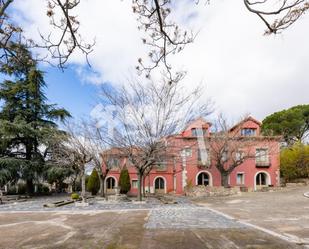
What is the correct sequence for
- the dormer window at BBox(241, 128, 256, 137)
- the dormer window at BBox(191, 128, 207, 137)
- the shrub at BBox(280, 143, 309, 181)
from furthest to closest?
the dormer window at BBox(241, 128, 256, 137), the dormer window at BBox(191, 128, 207, 137), the shrub at BBox(280, 143, 309, 181)

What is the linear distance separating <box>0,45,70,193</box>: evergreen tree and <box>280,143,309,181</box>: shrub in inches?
847

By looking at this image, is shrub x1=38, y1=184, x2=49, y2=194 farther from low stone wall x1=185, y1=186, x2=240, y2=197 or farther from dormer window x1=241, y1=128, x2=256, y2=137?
dormer window x1=241, y1=128, x2=256, y2=137

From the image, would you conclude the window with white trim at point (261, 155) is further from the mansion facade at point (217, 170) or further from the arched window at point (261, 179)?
the arched window at point (261, 179)

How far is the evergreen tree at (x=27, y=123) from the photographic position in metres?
26.4

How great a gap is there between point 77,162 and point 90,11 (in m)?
17.8

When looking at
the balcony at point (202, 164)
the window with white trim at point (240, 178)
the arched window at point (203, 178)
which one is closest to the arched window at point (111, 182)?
the arched window at point (203, 178)

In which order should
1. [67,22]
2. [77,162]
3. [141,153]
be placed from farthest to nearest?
[77,162]
[141,153]
[67,22]

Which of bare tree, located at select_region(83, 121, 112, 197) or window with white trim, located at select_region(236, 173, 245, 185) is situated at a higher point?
bare tree, located at select_region(83, 121, 112, 197)

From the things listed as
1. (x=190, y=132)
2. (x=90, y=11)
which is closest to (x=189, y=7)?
(x=90, y=11)

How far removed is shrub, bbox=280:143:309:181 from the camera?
30.2 m

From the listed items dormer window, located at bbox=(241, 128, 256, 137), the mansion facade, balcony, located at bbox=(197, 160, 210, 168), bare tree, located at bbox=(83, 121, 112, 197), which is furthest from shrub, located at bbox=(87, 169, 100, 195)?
dormer window, located at bbox=(241, 128, 256, 137)

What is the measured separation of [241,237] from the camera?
8.29 meters

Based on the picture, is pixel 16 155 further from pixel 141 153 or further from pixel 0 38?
pixel 0 38

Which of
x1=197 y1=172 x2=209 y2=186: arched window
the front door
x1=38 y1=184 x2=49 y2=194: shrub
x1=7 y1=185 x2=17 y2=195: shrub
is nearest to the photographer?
x1=7 y1=185 x2=17 y2=195: shrub
